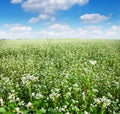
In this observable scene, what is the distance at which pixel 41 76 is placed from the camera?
12352 mm

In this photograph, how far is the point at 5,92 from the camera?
9508 millimetres

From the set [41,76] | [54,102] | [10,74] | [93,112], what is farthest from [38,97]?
[10,74]

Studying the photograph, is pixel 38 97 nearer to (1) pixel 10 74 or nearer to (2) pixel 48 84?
(2) pixel 48 84

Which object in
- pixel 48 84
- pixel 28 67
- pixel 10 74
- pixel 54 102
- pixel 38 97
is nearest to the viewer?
pixel 38 97

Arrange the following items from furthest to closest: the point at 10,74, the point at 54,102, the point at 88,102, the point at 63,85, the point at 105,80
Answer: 1. the point at 10,74
2. the point at 105,80
3. the point at 63,85
4. the point at 88,102
5. the point at 54,102

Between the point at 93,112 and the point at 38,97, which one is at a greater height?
the point at 38,97

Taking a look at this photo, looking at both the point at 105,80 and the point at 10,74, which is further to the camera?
the point at 10,74

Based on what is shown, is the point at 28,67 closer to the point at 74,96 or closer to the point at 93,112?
the point at 74,96

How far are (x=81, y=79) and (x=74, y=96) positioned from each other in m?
1.60

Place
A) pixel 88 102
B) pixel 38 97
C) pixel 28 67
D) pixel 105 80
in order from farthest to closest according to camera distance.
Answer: pixel 28 67 < pixel 105 80 < pixel 88 102 < pixel 38 97

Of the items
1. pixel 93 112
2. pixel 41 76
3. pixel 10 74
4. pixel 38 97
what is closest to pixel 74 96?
pixel 93 112

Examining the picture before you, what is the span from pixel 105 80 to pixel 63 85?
2961 mm

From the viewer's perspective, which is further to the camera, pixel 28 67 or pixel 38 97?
pixel 28 67

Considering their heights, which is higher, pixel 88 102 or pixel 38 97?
pixel 38 97
